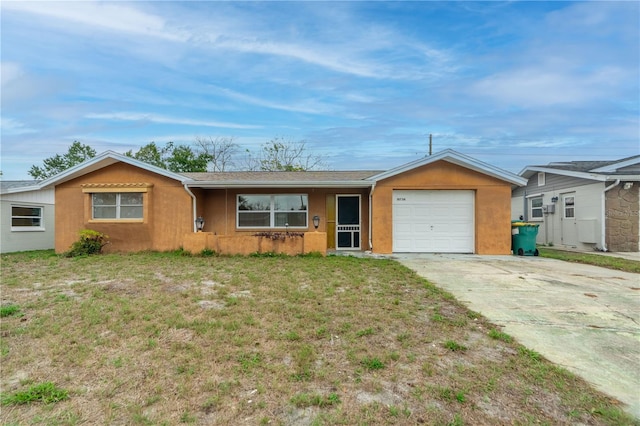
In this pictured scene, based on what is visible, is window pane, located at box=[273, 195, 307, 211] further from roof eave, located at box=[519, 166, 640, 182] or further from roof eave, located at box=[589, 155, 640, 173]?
roof eave, located at box=[589, 155, 640, 173]

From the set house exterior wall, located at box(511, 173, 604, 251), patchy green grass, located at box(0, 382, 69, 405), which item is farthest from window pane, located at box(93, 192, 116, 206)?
house exterior wall, located at box(511, 173, 604, 251)

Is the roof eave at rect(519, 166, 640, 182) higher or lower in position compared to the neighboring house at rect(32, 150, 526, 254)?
higher

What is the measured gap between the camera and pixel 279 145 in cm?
2758

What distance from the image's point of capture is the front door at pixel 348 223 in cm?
1207

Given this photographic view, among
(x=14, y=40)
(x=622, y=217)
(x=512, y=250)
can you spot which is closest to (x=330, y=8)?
(x=14, y=40)

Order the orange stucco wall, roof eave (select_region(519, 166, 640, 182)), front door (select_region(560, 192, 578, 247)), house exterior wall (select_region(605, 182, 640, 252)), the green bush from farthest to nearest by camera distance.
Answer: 1. front door (select_region(560, 192, 578, 247))
2. house exterior wall (select_region(605, 182, 640, 252))
3. roof eave (select_region(519, 166, 640, 182))
4. the orange stucco wall
5. the green bush

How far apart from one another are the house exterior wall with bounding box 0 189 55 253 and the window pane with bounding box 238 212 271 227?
8480mm

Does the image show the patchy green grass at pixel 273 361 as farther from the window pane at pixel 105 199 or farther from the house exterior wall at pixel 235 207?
the house exterior wall at pixel 235 207

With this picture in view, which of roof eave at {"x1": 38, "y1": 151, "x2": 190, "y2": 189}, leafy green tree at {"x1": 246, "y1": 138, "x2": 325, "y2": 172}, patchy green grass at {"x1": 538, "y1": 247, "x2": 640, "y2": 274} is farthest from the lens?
leafy green tree at {"x1": 246, "y1": 138, "x2": 325, "y2": 172}

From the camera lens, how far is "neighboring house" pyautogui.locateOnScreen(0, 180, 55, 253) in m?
12.0

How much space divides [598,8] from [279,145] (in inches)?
854

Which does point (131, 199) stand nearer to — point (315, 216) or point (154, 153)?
point (315, 216)

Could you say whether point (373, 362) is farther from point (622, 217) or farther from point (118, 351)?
point (622, 217)

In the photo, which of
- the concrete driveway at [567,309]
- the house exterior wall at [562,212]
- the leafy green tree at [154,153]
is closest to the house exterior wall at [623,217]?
the house exterior wall at [562,212]
